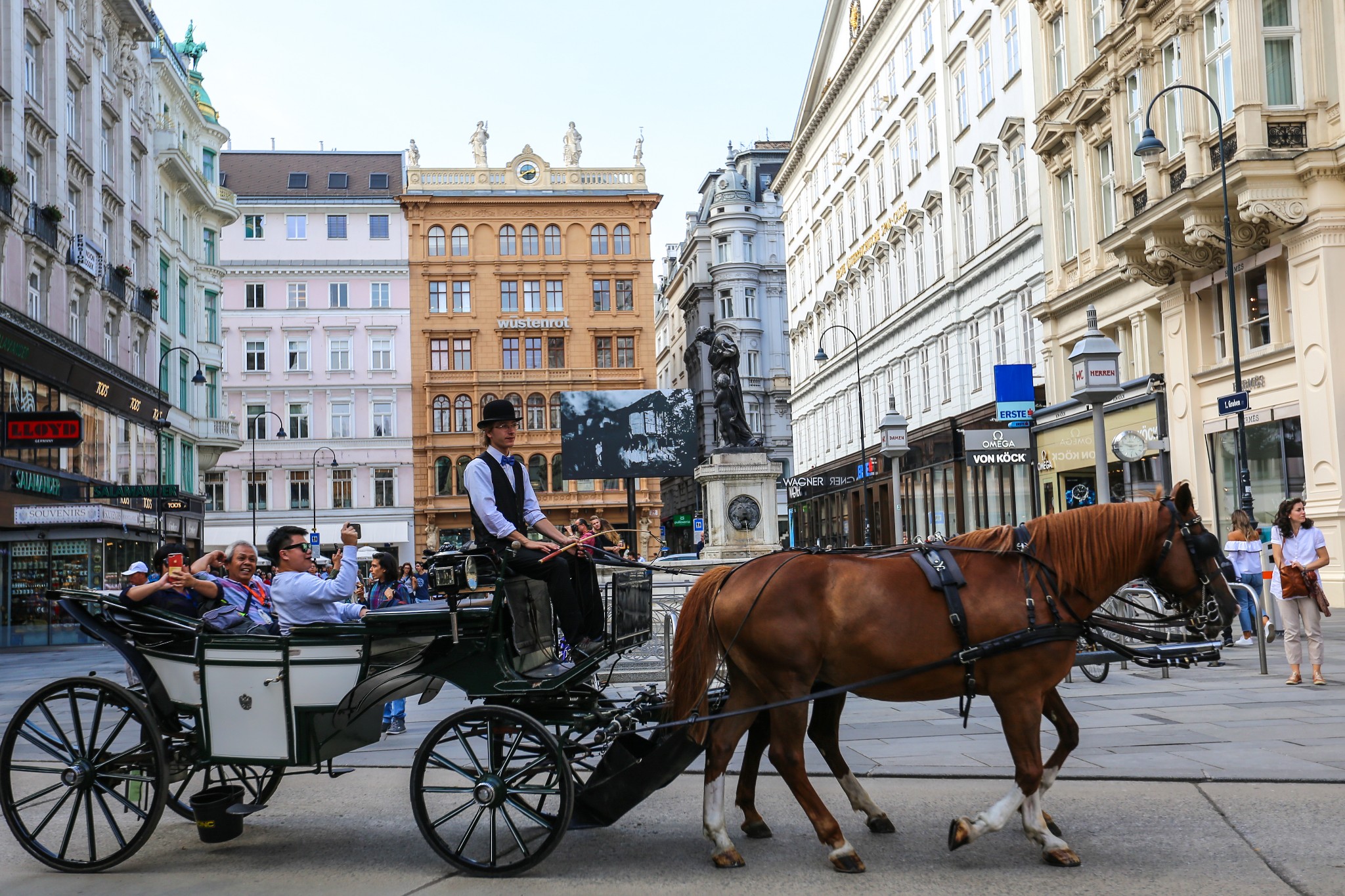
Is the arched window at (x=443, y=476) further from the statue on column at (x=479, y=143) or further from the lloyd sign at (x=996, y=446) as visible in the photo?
the lloyd sign at (x=996, y=446)

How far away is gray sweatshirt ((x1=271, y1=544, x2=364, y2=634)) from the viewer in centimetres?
718

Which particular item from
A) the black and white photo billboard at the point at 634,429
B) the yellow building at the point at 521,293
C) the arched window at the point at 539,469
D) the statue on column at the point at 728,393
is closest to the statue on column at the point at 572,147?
the yellow building at the point at 521,293

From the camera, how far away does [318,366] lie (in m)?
67.8

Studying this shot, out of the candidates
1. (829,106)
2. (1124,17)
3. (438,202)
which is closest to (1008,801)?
(1124,17)

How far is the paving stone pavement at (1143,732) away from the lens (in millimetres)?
8516

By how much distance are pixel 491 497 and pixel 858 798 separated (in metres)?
2.62

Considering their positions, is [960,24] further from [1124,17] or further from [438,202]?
[438,202]

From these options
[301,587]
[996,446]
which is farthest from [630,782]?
[996,446]

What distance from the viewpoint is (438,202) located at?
68000mm

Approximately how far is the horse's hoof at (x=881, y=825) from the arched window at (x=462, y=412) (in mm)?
61569

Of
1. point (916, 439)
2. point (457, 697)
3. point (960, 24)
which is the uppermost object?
point (960, 24)

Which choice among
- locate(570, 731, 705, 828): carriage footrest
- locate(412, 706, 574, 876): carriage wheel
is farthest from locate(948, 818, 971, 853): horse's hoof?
locate(412, 706, 574, 876): carriage wheel

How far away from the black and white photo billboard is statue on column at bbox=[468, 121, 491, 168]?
2989 cm

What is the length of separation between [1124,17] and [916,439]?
19.0 m
